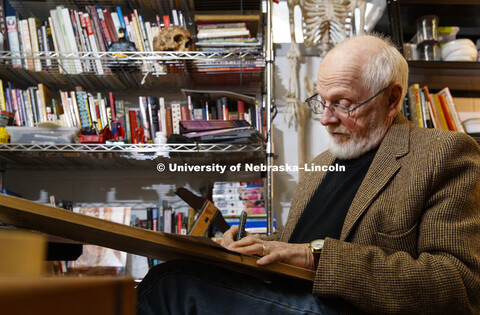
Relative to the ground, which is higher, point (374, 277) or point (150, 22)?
point (150, 22)

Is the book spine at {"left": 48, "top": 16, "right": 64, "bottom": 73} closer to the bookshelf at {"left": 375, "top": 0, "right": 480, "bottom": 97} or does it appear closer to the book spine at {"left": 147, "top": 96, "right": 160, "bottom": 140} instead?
the book spine at {"left": 147, "top": 96, "right": 160, "bottom": 140}

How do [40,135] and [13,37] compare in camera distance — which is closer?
[40,135]

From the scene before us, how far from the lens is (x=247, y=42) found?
226 centimetres

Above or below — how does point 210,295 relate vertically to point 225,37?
below

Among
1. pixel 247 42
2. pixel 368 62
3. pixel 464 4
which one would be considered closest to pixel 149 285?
pixel 368 62

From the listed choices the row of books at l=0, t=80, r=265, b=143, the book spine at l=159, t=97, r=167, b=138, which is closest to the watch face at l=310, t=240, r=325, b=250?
the row of books at l=0, t=80, r=265, b=143

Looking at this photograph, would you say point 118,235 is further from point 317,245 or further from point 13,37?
point 13,37

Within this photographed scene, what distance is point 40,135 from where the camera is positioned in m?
2.20

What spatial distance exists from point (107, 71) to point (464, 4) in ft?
6.05

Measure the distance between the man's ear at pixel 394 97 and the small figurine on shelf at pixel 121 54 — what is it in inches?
51.6

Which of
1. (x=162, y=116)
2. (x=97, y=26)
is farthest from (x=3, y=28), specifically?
(x=162, y=116)

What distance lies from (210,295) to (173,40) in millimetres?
1601

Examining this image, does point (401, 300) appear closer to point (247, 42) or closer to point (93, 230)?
point (93, 230)

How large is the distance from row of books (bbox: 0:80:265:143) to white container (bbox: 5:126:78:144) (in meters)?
0.11
